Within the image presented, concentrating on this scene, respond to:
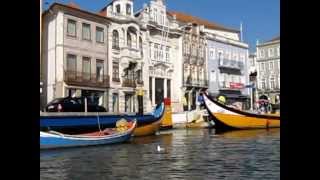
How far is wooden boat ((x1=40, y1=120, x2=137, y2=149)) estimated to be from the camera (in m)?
21.3

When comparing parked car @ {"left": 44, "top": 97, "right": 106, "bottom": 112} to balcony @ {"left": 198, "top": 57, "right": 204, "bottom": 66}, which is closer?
parked car @ {"left": 44, "top": 97, "right": 106, "bottom": 112}

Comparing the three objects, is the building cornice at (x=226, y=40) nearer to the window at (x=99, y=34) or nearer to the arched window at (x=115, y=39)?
the arched window at (x=115, y=39)

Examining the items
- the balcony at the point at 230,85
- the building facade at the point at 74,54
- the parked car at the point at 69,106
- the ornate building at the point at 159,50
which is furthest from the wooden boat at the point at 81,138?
the balcony at the point at 230,85

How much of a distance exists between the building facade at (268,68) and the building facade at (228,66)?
13048mm

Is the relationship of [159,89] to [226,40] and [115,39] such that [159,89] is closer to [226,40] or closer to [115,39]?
[115,39]

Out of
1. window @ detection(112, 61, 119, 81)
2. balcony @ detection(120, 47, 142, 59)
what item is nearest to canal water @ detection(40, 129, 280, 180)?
window @ detection(112, 61, 119, 81)

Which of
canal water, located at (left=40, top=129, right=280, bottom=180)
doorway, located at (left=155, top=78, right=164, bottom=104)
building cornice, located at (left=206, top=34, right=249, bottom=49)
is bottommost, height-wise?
canal water, located at (left=40, top=129, right=280, bottom=180)

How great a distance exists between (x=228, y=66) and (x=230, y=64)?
2.58ft

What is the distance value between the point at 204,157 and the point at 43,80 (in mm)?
25812

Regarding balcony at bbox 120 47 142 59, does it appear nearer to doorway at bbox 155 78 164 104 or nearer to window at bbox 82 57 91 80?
doorway at bbox 155 78 164 104

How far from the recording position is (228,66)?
58938mm
